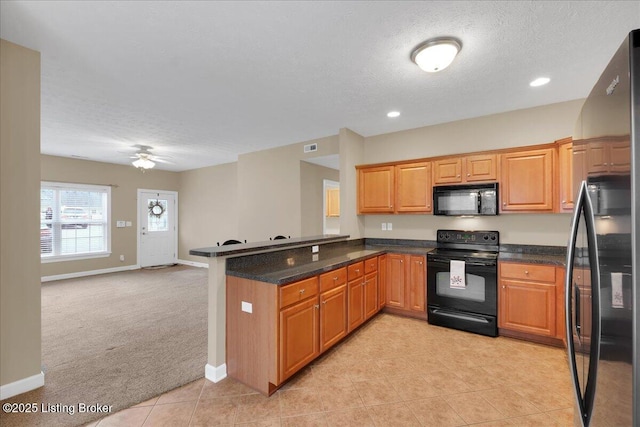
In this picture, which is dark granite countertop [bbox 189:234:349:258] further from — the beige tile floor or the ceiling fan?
the ceiling fan

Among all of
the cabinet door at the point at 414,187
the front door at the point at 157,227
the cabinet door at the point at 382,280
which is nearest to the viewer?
the cabinet door at the point at 382,280

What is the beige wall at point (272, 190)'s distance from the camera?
516 centimetres

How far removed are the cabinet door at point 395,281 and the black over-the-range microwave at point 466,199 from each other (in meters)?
0.84

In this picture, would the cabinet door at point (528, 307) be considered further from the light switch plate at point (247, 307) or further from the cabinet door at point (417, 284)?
the light switch plate at point (247, 307)

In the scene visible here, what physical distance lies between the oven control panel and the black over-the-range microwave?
13.7 inches

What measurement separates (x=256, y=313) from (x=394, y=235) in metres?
2.85

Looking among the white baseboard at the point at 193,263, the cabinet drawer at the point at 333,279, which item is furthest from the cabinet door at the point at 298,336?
the white baseboard at the point at 193,263

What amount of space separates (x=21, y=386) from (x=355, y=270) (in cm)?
302

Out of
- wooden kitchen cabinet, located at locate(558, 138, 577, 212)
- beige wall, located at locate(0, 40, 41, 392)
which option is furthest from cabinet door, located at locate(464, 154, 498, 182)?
beige wall, located at locate(0, 40, 41, 392)

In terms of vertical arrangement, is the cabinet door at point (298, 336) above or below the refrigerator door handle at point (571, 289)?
below

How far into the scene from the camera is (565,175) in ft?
9.93

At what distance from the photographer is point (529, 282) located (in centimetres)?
303

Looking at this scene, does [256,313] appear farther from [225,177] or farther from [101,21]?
[225,177]

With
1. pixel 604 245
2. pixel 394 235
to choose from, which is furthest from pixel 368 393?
pixel 394 235
